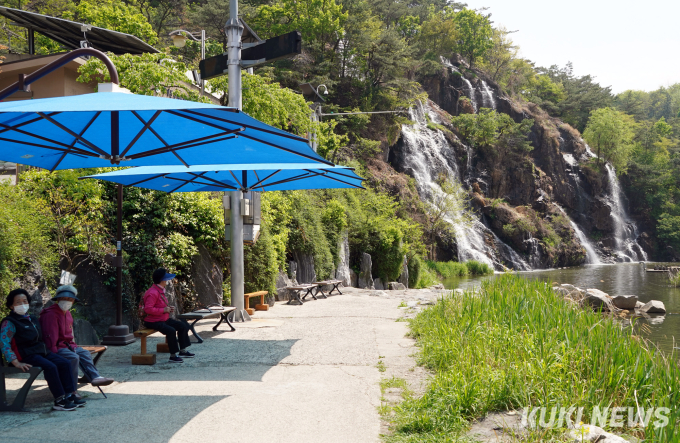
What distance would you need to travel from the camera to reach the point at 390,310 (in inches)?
468

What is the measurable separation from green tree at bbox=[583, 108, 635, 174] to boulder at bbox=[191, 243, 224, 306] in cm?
5436

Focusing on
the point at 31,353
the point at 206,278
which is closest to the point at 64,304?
the point at 31,353

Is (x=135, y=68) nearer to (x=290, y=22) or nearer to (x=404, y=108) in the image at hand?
(x=290, y=22)

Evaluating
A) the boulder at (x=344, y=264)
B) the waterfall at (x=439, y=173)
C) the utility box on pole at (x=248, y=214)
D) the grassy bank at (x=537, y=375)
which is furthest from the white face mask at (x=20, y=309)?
the waterfall at (x=439, y=173)

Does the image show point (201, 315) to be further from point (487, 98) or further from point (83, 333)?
point (487, 98)

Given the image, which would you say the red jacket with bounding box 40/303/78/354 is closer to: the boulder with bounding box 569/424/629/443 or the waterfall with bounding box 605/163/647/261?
the boulder with bounding box 569/424/629/443

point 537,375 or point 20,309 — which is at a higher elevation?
point 20,309

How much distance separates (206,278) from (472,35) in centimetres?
5744

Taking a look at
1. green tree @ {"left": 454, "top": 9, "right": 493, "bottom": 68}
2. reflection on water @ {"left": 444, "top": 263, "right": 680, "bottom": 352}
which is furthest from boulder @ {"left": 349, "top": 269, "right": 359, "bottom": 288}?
green tree @ {"left": 454, "top": 9, "right": 493, "bottom": 68}

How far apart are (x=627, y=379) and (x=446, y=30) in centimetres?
5819

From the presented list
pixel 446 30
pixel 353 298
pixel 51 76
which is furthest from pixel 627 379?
pixel 446 30

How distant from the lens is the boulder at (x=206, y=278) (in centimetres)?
1008

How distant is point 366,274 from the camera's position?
21.2 metres

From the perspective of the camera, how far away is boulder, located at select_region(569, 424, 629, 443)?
344cm
